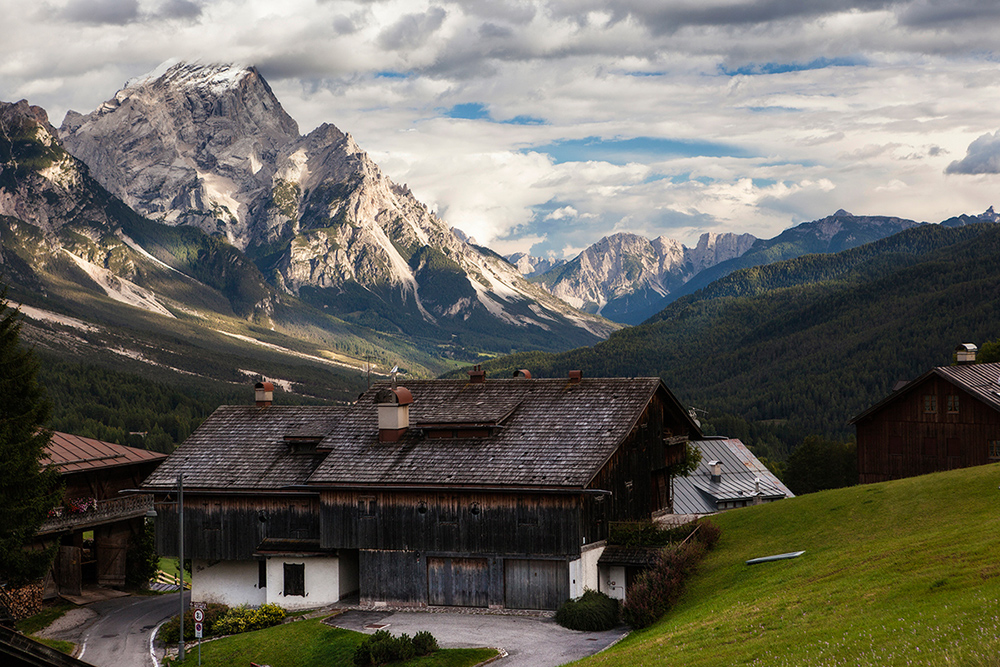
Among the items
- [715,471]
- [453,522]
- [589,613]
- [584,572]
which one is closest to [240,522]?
[453,522]

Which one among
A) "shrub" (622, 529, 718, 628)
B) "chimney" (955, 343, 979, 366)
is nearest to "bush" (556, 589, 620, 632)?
"shrub" (622, 529, 718, 628)

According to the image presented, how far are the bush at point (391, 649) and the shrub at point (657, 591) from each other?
8409 millimetres

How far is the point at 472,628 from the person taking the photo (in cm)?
4428

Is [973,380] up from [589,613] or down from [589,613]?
up

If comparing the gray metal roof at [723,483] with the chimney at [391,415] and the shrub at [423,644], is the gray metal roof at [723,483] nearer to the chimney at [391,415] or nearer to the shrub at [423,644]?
the chimney at [391,415]

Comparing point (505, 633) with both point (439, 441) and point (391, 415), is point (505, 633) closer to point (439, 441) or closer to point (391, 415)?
point (439, 441)

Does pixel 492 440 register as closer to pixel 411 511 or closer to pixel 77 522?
pixel 411 511

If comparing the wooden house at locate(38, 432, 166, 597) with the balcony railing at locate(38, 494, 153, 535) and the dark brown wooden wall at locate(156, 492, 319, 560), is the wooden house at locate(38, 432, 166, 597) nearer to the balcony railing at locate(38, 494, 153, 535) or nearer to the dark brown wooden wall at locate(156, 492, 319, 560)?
the balcony railing at locate(38, 494, 153, 535)

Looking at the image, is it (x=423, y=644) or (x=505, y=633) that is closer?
(x=423, y=644)

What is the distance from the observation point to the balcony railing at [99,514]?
57.5 m

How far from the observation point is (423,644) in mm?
39719

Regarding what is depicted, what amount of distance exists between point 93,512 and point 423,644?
30026 mm

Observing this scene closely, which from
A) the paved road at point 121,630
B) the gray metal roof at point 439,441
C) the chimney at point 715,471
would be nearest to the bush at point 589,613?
the gray metal roof at point 439,441

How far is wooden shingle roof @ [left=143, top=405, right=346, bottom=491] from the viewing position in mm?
54188
